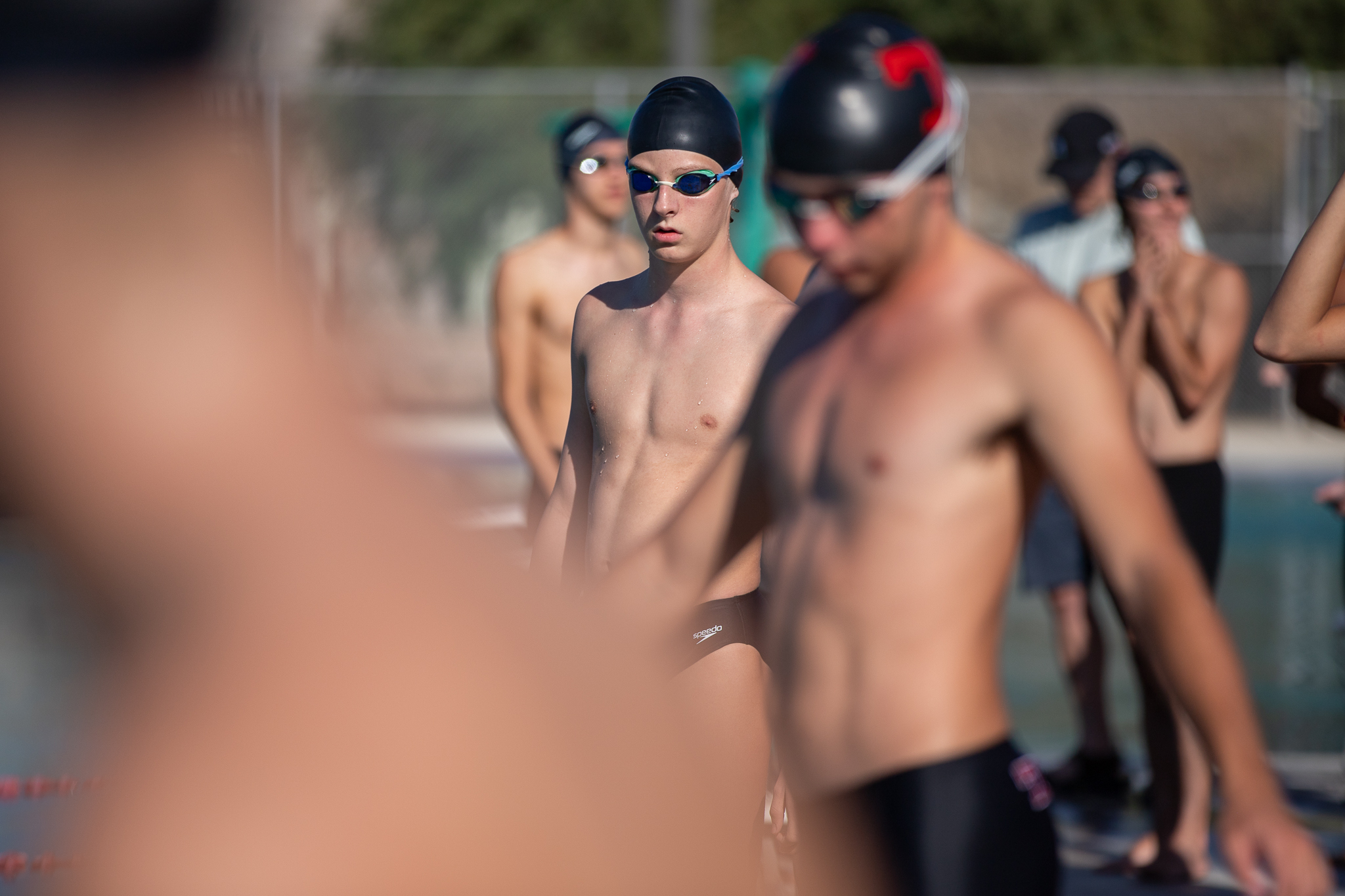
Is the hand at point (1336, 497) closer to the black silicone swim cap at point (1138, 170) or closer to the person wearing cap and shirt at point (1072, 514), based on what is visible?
the person wearing cap and shirt at point (1072, 514)

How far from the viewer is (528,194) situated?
787 inches

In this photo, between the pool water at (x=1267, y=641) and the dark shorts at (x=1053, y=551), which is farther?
the pool water at (x=1267, y=641)

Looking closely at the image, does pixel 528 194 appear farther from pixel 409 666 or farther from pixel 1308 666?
pixel 409 666

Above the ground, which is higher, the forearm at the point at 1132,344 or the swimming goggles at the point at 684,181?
the swimming goggles at the point at 684,181

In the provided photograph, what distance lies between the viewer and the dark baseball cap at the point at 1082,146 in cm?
751

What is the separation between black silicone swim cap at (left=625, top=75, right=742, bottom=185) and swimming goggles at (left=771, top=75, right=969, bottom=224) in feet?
5.57

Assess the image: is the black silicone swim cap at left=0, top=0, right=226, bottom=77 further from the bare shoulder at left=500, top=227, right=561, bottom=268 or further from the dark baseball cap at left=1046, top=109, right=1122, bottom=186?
the dark baseball cap at left=1046, top=109, right=1122, bottom=186

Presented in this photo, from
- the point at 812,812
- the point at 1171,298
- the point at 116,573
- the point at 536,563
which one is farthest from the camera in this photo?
the point at 1171,298

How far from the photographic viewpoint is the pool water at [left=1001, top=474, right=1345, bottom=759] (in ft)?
25.6

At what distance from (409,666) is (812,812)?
1785 mm

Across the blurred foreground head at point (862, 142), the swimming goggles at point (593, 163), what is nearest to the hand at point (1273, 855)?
the blurred foreground head at point (862, 142)

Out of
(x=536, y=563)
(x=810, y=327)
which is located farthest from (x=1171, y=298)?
(x=536, y=563)

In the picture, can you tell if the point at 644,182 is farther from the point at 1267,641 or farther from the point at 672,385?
the point at 1267,641

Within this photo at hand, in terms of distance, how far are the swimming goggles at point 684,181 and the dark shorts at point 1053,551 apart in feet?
10.7
